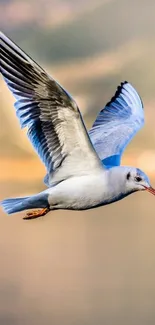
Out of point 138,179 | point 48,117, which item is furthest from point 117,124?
point 48,117

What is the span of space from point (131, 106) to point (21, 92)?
1.88 metres

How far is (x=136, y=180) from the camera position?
6504mm

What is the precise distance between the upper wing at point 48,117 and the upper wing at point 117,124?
0.53 meters

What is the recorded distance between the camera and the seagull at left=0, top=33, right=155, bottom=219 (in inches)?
241

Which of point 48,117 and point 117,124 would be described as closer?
point 48,117

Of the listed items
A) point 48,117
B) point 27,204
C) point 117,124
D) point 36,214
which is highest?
point 48,117

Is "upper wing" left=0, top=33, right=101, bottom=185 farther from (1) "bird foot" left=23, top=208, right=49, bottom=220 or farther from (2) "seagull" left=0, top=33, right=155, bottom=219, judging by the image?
(1) "bird foot" left=23, top=208, right=49, bottom=220

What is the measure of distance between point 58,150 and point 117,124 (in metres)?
1.31

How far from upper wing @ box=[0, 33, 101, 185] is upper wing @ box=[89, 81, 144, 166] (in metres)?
0.53

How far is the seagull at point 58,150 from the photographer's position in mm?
6133

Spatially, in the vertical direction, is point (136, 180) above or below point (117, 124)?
below

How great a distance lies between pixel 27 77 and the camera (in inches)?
243

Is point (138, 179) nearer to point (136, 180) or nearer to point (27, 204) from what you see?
point (136, 180)

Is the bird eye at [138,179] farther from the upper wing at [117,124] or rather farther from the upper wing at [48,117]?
the upper wing at [117,124]
